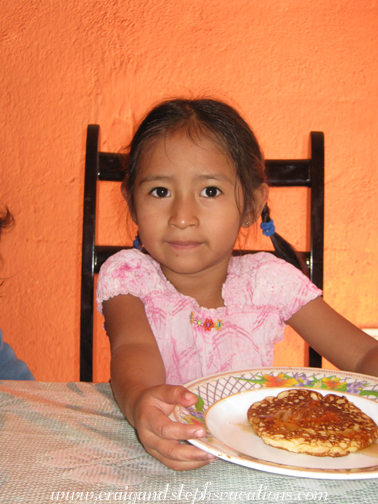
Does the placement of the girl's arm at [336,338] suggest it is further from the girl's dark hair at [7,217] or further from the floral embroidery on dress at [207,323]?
the girl's dark hair at [7,217]

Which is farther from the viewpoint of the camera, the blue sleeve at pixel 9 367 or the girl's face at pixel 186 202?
the blue sleeve at pixel 9 367

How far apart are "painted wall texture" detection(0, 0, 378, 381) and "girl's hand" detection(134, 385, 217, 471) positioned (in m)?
1.18

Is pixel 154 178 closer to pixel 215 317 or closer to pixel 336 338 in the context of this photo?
pixel 215 317

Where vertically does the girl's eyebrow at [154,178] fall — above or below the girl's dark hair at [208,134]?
below

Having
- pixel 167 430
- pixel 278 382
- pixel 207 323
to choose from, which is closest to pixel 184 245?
pixel 207 323

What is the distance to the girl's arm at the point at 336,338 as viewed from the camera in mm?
754

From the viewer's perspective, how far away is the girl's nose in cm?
75

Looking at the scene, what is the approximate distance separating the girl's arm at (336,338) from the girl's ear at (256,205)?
21cm

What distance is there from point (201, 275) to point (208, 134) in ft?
0.94

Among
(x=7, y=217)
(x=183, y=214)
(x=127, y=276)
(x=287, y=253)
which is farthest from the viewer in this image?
(x=7, y=217)

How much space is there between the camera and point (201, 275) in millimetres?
928

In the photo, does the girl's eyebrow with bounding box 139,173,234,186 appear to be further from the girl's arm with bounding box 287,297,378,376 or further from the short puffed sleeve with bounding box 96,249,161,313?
the girl's arm with bounding box 287,297,378,376

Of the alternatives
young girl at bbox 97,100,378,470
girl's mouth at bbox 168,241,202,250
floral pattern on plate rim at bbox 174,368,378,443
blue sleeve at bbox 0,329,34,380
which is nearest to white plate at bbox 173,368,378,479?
floral pattern on plate rim at bbox 174,368,378,443

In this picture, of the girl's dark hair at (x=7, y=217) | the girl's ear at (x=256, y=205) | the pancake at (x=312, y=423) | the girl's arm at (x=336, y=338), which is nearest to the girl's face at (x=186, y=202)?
the girl's ear at (x=256, y=205)
